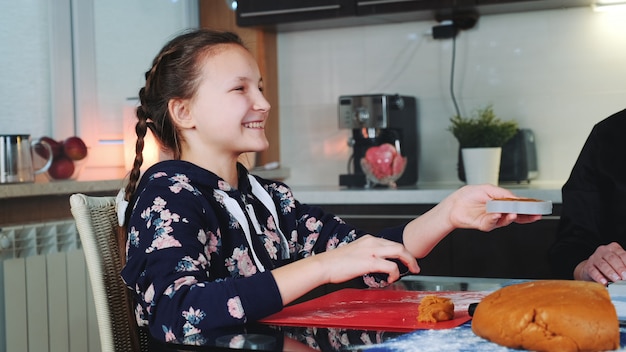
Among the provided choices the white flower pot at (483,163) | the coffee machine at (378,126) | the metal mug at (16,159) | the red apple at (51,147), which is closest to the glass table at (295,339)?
the metal mug at (16,159)

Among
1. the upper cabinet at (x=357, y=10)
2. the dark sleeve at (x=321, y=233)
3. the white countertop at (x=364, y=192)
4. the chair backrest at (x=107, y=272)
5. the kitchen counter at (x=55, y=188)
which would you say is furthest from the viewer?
the upper cabinet at (x=357, y=10)

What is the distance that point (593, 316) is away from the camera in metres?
0.97

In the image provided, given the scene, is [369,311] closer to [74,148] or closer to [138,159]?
[138,159]

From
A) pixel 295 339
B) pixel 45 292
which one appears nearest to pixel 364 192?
pixel 45 292

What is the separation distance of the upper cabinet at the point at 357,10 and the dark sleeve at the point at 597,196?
→ 50.3 inches

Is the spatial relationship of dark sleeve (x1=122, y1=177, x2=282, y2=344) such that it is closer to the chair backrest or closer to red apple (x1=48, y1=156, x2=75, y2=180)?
the chair backrest

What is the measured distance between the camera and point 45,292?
2.58m

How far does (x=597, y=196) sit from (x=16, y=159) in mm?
1661

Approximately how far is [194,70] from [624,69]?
2.31 m

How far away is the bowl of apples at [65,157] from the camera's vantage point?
2762 millimetres

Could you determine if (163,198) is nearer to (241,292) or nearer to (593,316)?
(241,292)

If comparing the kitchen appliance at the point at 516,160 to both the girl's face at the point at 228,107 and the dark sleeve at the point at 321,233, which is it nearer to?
the dark sleeve at the point at 321,233

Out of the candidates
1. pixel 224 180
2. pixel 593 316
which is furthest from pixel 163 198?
pixel 593 316

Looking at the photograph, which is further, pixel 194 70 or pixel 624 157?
pixel 624 157
